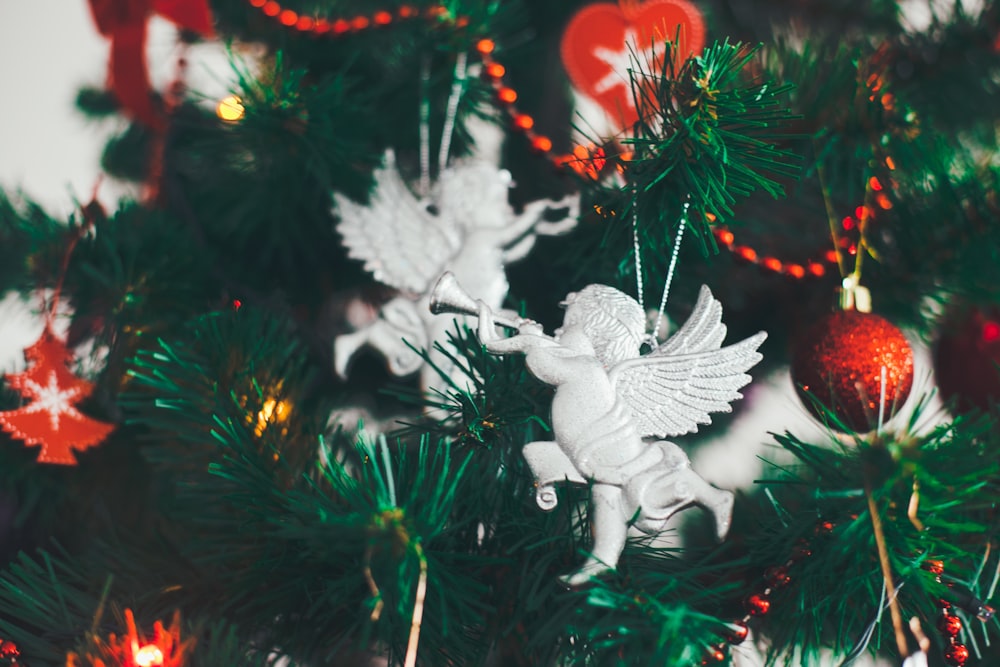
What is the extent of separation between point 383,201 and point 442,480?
0.28 meters

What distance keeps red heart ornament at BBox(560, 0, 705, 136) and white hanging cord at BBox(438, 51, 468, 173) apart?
139 millimetres

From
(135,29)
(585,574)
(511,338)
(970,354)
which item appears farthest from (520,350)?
(135,29)

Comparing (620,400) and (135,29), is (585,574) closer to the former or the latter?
(620,400)

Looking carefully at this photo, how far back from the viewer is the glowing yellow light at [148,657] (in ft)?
1.12

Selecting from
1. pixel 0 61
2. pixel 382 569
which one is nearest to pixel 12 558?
pixel 382 569

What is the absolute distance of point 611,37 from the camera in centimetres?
70

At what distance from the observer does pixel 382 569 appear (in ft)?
1.06

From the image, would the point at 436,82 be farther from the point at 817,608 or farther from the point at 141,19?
the point at 817,608

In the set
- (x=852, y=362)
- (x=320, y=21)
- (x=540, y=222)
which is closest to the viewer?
(x=852, y=362)

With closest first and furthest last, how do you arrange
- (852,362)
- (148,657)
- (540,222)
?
(148,657)
(852,362)
(540,222)

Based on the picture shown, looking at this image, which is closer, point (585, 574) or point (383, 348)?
point (585, 574)

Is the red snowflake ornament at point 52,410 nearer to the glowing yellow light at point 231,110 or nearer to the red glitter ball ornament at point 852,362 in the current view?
the glowing yellow light at point 231,110

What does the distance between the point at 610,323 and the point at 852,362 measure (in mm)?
143

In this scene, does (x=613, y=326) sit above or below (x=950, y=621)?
above
